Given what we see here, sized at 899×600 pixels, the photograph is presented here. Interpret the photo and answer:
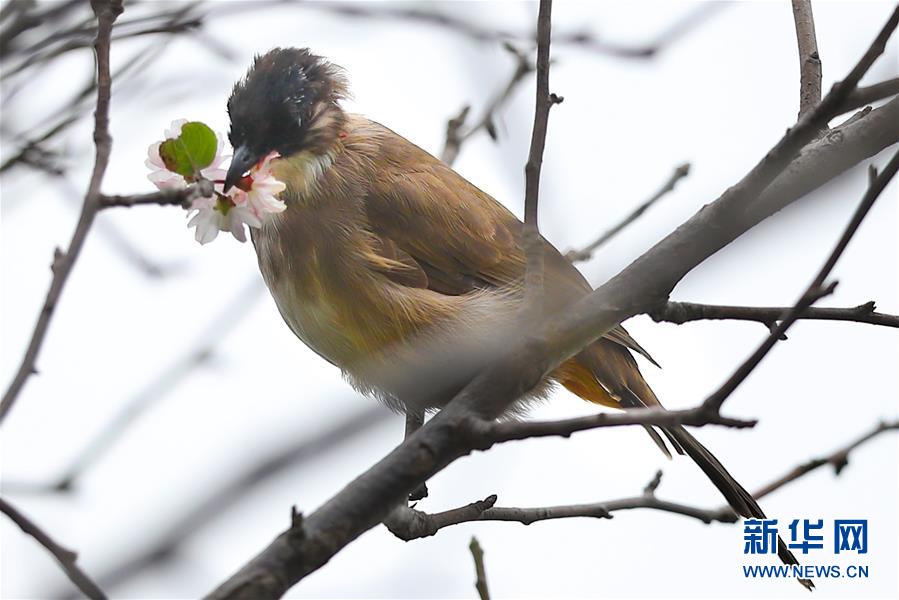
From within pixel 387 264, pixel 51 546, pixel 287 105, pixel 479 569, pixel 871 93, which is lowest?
pixel 51 546

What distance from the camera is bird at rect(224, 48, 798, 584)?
4.20 m

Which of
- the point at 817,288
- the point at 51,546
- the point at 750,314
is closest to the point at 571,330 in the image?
the point at 750,314

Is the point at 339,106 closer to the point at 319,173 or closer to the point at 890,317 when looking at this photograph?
the point at 319,173

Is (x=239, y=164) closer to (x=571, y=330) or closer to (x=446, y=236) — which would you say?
(x=571, y=330)

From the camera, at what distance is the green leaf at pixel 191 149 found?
2543 mm

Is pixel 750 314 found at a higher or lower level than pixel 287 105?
lower

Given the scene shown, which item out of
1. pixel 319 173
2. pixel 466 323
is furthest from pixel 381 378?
pixel 319 173

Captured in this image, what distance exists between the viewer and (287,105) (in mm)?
4273

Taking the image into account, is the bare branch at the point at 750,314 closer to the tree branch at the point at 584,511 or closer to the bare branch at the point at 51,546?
the tree branch at the point at 584,511

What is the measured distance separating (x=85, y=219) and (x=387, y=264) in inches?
102

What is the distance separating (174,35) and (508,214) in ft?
5.17

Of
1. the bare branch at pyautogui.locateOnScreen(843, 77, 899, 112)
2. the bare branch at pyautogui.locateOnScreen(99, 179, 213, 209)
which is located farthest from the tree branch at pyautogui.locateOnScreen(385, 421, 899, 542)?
the bare branch at pyautogui.locateOnScreen(99, 179, 213, 209)

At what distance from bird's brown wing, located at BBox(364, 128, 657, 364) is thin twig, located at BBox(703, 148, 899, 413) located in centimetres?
222

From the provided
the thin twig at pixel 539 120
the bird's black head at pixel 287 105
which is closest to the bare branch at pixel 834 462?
the thin twig at pixel 539 120
